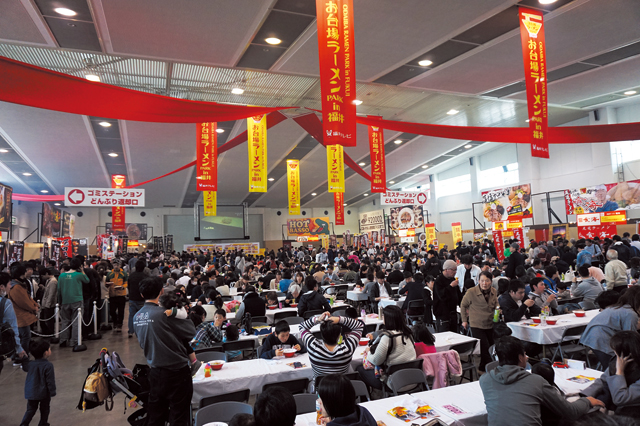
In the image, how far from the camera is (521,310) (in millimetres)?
5328

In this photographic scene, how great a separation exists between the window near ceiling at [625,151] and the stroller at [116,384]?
1805cm

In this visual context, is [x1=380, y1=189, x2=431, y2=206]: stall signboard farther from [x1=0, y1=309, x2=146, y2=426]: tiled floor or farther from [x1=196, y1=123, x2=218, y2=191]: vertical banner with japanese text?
[x1=0, y1=309, x2=146, y2=426]: tiled floor

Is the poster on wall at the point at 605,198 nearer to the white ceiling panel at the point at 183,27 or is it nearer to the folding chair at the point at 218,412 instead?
the white ceiling panel at the point at 183,27

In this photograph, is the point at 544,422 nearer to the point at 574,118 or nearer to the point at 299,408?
the point at 299,408

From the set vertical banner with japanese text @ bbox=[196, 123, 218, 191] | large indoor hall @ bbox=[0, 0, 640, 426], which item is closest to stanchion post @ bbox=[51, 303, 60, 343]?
large indoor hall @ bbox=[0, 0, 640, 426]

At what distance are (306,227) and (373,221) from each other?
4210 millimetres

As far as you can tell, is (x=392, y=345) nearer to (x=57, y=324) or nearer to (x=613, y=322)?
(x=613, y=322)

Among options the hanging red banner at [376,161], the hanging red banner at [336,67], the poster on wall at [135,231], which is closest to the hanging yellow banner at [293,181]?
the hanging red banner at [376,161]

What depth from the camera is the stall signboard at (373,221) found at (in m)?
24.2

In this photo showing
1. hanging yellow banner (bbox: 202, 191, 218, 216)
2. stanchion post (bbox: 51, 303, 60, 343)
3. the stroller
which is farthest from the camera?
hanging yellow banner (bbox: 202, 191, 218, 216)

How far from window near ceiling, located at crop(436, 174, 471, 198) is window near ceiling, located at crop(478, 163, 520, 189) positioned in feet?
3.43

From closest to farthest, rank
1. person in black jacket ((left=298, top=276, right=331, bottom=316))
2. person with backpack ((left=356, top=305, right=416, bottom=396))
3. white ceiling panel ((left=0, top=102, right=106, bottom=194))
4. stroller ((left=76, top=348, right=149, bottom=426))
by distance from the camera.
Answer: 1. stroller ((left=76, top=348, right=149, bottom=426))
2. person with backpack ((left=356, top=305, right=416, bottom=396))
3. person in black jacket ((left=298, top=276, right=331, bottom=316))
4. white ceiling panel ((left=0, top=102, right=106, bottom=194))

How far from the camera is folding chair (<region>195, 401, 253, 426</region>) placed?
280cm

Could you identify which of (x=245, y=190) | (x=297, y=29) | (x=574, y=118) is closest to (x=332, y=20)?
(x=297, y=29)
